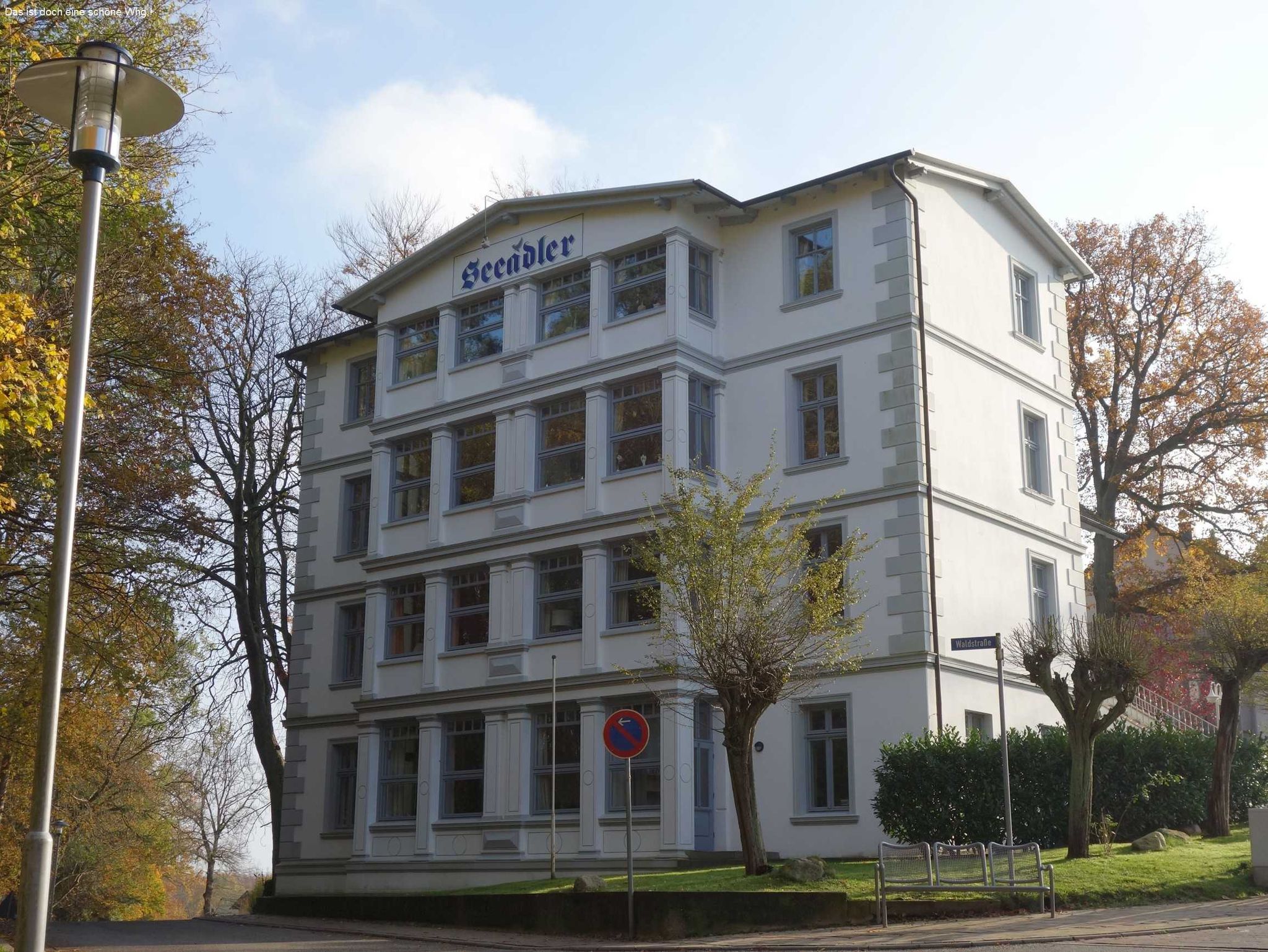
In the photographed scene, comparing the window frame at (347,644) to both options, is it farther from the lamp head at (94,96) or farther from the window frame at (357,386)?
the lamp head at (94,96)

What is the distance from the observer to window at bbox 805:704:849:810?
83.9ft

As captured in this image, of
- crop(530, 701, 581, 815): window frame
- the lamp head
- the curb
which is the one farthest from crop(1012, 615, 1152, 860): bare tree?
the lamp head

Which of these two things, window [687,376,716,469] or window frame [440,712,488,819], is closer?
window [687,376,716,469]

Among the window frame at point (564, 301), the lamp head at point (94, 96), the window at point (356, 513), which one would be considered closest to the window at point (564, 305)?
the window frame at point (564, 301)

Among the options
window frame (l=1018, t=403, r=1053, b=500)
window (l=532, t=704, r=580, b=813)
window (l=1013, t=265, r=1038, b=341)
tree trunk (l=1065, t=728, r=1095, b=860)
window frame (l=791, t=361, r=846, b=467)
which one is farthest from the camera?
window (l=1013, t=265, r=1038, b=341)

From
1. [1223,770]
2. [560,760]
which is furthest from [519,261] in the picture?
[1223,770]

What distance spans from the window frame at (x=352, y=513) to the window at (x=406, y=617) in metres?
3.05

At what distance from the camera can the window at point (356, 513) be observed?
35500 mm

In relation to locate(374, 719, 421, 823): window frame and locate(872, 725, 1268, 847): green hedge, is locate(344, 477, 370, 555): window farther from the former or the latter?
locate(872, 725, 1268, 847): green hedge

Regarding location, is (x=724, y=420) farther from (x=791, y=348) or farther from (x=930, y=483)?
(x=930, y=483)

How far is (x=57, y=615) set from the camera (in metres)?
10.4

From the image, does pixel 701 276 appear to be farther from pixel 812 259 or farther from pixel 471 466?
pixel 471 466

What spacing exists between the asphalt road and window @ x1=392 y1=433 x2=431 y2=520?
9.45m

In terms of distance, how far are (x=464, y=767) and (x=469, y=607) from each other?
3.26m
